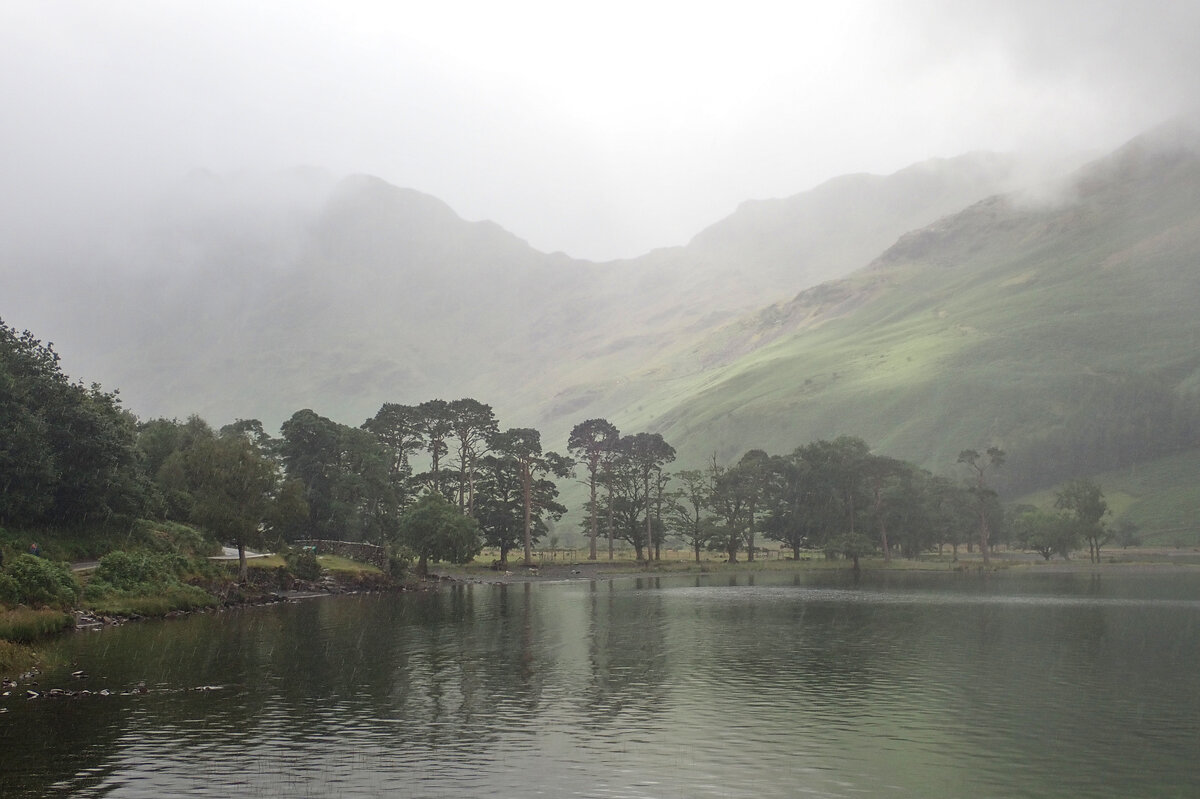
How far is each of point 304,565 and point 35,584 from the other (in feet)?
143

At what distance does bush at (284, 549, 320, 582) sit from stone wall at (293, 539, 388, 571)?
1330 centimetres

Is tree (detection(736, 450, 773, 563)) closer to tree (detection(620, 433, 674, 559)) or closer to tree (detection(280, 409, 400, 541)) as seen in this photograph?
tree (detection(620, 433, 674, 559))

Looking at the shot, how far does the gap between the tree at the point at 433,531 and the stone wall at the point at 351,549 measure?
189 inches

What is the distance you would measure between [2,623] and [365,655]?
20.2m

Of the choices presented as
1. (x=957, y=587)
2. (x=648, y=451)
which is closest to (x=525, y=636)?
(x=957, y=587)

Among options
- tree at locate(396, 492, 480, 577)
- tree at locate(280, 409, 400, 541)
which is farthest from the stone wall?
tree at locate(280, 409, 400, 541)

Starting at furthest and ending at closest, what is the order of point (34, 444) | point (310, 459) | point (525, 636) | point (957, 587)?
point (310, 459) < point (957, 587) < point (34, 444) < point (525, 636)

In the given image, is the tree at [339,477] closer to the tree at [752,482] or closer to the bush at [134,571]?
the bush at [134,571]

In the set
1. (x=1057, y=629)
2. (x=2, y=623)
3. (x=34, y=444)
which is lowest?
(x=1057, y=629)

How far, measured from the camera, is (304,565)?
335ft

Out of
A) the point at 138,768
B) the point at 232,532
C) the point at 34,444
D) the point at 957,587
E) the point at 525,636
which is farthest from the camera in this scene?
the point at 957,587

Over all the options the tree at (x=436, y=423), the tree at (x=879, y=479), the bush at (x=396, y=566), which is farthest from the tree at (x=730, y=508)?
the bush at (x=396, y=566)

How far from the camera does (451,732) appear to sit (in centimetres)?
3422

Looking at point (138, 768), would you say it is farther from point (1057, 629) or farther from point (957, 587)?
point (957, 587)
